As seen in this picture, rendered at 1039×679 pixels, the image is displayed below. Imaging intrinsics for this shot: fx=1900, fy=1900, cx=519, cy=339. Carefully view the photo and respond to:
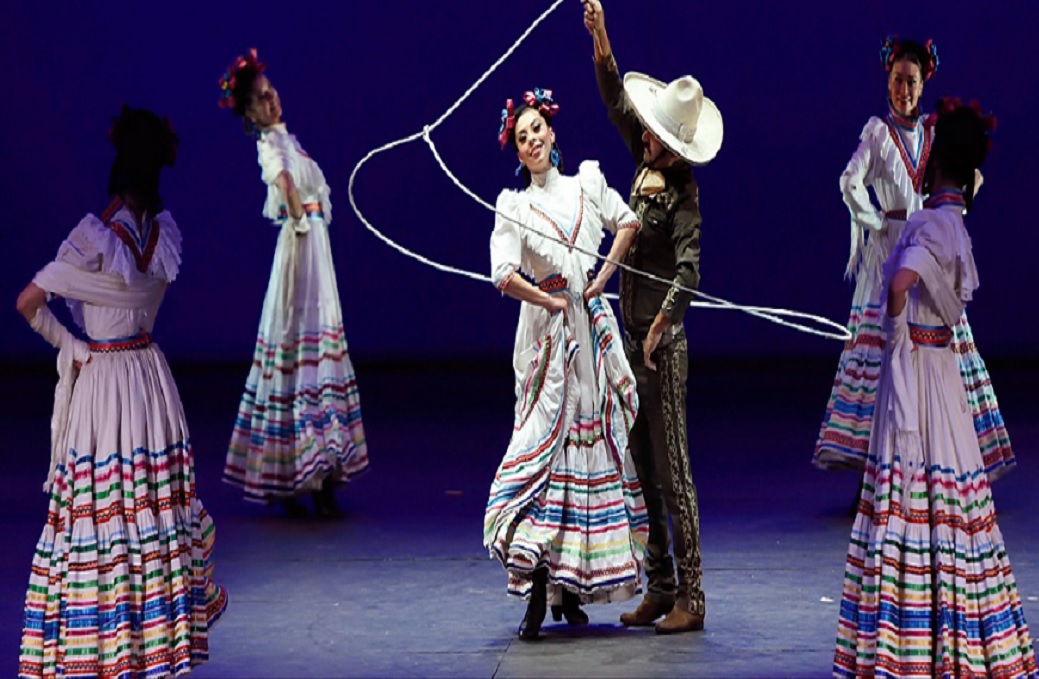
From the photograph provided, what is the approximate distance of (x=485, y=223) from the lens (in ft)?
33.7

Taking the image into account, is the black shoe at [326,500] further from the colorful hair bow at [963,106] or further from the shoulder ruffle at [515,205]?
the colorful hair bow at [963,106]

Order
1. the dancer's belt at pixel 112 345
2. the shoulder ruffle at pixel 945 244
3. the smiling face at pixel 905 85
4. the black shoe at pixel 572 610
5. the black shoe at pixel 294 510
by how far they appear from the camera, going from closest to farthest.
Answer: the shoulder ruffle at pixel 945 244, the dancer's belt at pixel 112 345, the black shoe at pixel 572 610, the smiling face at pixel 905 85, the black shoe at pixel 294 510

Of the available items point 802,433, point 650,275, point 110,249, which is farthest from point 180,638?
point 802,433

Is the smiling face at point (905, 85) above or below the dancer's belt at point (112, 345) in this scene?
above

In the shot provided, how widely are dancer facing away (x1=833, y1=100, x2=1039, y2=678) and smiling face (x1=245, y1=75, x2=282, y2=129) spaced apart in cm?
300

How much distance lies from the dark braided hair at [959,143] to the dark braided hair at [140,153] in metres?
1.87

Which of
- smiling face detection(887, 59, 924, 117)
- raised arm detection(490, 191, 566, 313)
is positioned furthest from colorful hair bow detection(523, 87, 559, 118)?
smiling face detection(887, 59, 924, 117)

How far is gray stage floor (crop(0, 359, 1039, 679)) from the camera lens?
16.4ft

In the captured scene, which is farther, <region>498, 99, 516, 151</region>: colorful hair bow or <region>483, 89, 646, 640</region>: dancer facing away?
<region>498, 99, 516, 151</region>: colorful hair bow

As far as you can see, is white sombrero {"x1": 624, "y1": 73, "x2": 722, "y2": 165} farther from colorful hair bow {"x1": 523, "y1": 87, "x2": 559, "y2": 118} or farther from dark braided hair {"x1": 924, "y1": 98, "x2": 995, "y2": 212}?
dark braided hair {"x1": 924, "y1": 98, "x2": 995, "y2": 212}

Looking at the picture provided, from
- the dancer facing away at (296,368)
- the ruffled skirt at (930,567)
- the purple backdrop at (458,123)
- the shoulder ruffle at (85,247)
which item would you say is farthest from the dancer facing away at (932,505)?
the purple backdrop at (458,123)

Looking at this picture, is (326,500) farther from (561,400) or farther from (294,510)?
(561,400)

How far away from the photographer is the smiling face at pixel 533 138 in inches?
204

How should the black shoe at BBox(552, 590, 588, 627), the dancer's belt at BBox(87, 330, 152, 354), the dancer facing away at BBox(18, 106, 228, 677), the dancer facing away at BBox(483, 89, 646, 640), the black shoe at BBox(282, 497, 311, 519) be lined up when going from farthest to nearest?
1. the black shoe at BBox(282, 497, 311, 519)
2. the black shoe at BBox(552, 590, 588, 627)
3. the dancer facing away at BBox(483, 89, 646, 640)
4. the dancer's belt at BBox(87, 330, 152, 354)
5. the dancer facing away at BBox(18, 106, 228, 677)
